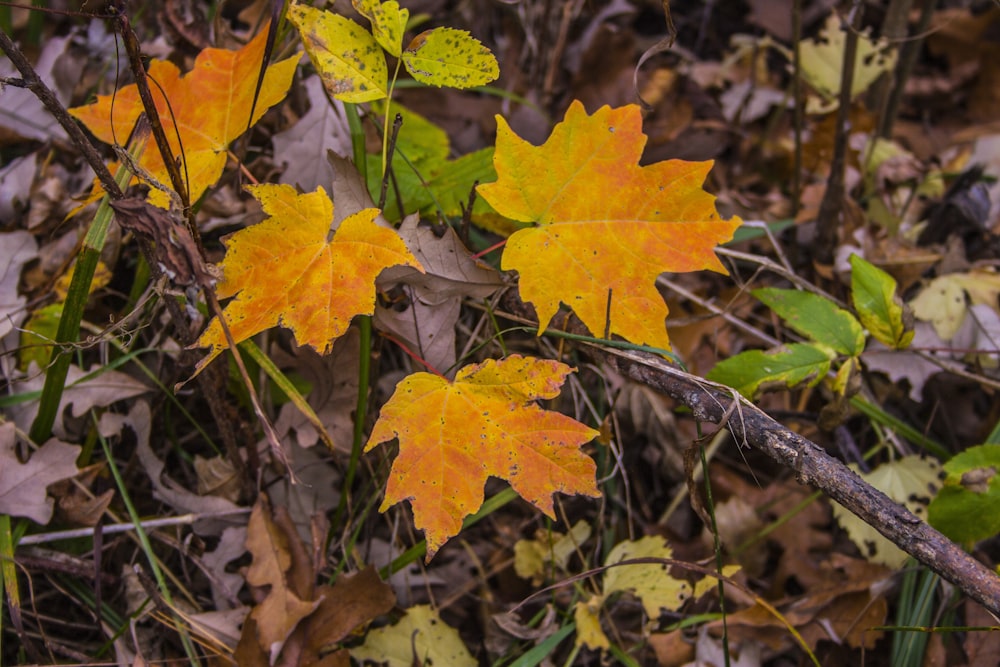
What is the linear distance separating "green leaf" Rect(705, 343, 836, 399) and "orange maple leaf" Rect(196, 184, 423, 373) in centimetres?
59

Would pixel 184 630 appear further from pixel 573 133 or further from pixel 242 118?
pixel 573 133

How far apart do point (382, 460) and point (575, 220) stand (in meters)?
0.59

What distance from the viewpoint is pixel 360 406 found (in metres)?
1.25

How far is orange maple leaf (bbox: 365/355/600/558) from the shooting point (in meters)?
1.04

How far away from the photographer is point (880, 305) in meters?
1.30

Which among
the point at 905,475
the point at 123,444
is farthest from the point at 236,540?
the point at 905,475

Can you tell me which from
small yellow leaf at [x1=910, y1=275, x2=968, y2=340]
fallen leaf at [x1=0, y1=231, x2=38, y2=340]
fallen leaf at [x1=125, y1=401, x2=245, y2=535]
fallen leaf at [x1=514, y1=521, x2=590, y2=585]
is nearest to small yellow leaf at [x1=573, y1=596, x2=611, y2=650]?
fallen leaf at [x1=514, y1=521, x2=590, y2=585]

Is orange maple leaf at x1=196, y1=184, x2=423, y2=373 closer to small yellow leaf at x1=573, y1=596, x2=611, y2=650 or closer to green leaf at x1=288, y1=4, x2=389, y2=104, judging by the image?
green leaf at x1=288, y1=4, x2=389, y2=104

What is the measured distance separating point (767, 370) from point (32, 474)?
135cm

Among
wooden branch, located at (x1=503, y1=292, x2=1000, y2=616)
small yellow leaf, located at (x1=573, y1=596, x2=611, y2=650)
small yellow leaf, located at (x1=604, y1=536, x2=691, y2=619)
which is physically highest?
wooden branch, located at (x1=503, y1=292, x2=1000, y2=616)

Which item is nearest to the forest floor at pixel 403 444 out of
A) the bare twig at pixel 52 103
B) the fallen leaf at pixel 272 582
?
the fallen leaf at pixel 272 582

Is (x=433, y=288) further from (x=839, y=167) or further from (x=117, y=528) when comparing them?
(x=839, y=167)

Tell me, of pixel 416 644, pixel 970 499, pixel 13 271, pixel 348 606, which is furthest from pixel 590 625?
pixel 13 271

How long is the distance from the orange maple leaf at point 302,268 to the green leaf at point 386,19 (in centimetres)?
26
